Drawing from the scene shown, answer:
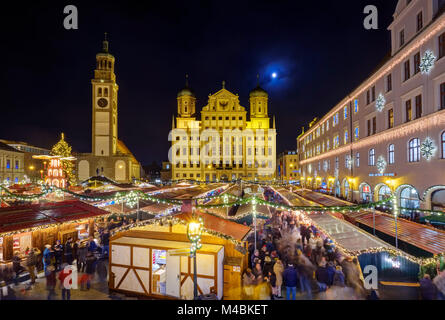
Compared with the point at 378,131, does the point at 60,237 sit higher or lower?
lower

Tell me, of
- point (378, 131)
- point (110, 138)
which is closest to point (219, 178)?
point (110, 138)

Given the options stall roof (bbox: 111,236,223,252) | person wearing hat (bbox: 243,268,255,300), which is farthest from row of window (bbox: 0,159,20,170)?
person wearing hat (bbox: 243,268,255,300)

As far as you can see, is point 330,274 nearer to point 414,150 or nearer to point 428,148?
point 428,148

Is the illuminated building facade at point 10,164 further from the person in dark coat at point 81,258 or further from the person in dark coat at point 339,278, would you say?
the person in dark coat at point 339,278

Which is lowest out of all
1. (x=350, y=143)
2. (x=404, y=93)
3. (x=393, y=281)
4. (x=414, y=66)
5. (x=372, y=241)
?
(x=393, y=281)

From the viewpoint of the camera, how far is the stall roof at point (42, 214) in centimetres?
→ 1018

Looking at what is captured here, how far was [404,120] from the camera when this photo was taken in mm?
18250

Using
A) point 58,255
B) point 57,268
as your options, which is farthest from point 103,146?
point 57,268

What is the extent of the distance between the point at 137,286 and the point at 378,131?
23.8 meters

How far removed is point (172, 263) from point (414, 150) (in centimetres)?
1872

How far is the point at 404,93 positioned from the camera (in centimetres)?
1817

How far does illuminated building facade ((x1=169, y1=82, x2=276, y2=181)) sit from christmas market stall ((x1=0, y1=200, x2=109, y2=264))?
45.3m

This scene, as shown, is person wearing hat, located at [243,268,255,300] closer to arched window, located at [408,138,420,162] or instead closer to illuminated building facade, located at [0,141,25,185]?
arched window, located at [408,138,420,162]
